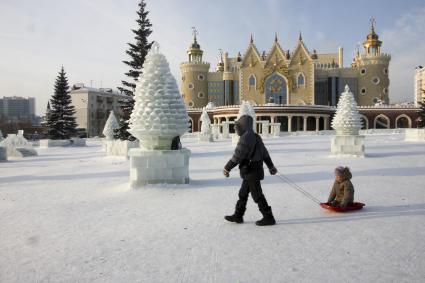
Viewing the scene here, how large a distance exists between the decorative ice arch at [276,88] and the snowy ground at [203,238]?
52834 mm

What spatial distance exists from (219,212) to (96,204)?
2394 mm

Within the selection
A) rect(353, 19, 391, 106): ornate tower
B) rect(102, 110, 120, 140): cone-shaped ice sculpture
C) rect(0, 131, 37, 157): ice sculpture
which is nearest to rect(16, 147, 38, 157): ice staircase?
rect(0, 131, 37, 157): ice sculpture

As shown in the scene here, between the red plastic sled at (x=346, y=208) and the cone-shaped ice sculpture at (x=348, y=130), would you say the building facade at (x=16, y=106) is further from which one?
the red plastic sled at (x=346, y=208)

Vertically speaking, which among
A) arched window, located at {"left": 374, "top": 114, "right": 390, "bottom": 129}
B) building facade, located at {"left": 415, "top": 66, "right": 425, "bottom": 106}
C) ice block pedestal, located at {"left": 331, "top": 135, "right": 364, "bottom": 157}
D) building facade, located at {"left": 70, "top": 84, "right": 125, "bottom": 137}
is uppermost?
building facade, located at {"left": 415, "top": 66, "right": 425, "bottom": 106}

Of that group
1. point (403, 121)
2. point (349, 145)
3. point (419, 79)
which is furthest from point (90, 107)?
point (419, 79)

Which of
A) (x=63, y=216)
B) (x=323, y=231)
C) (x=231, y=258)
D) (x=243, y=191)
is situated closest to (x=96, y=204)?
(x=63, y=216)

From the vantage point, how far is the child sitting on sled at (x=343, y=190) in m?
5.26

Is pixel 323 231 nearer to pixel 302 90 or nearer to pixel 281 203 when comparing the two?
pixel 281 203

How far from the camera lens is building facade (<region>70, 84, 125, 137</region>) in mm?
71062

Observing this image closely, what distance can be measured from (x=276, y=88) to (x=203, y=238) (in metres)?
57.3

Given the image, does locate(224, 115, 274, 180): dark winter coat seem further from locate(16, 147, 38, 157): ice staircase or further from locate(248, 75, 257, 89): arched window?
locate(248, 75, 257, 89): arched window

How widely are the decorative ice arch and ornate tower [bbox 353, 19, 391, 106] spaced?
14.0m

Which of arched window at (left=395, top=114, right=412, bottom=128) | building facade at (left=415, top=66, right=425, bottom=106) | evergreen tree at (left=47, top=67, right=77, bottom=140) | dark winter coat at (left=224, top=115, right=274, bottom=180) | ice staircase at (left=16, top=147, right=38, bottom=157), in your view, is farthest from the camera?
building facade at (left=415, top=66, right=425, bottom=106)

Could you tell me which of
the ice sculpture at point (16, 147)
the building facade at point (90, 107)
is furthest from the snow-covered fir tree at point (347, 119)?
the building facade at point (90, 107)
